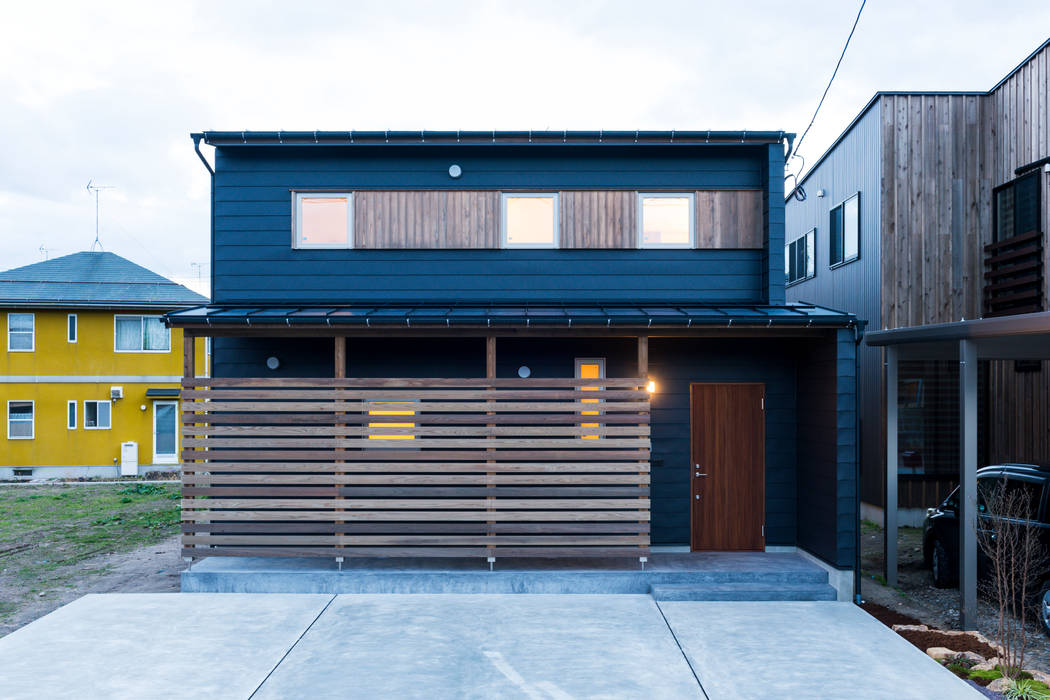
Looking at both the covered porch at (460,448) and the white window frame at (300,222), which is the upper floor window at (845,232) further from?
the white window frame at (300,222)

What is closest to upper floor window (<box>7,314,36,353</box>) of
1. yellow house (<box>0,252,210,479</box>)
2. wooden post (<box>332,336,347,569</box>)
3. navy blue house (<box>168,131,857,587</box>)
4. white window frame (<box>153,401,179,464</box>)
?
yellow house (<box>0,252,210,479</box>)

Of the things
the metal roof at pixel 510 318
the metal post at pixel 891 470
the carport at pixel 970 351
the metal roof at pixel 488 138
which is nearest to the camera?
the carport at pixel 970 351

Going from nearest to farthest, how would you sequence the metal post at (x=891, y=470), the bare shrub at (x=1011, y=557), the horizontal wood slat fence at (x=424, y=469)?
the bare shrub at (x=1011, y=557) < the horizontal wood slat fence at (x=424, y=469) < the metal post at (x=891, y=470)

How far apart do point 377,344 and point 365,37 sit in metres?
15.3

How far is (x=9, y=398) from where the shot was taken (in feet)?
58.6

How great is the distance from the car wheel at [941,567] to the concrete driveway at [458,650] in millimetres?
1809

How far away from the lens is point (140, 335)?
18.5 m

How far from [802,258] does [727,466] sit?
408 inches

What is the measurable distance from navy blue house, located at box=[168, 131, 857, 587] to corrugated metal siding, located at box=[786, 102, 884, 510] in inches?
147

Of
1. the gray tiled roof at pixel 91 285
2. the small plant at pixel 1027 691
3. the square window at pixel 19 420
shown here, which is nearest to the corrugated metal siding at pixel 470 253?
the small plant at pixel 1027 691

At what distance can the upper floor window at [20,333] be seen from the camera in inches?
707

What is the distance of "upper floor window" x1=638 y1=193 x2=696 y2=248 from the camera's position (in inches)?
367

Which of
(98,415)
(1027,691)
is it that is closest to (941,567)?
(1027,691)

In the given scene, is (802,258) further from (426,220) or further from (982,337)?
(426,220)
